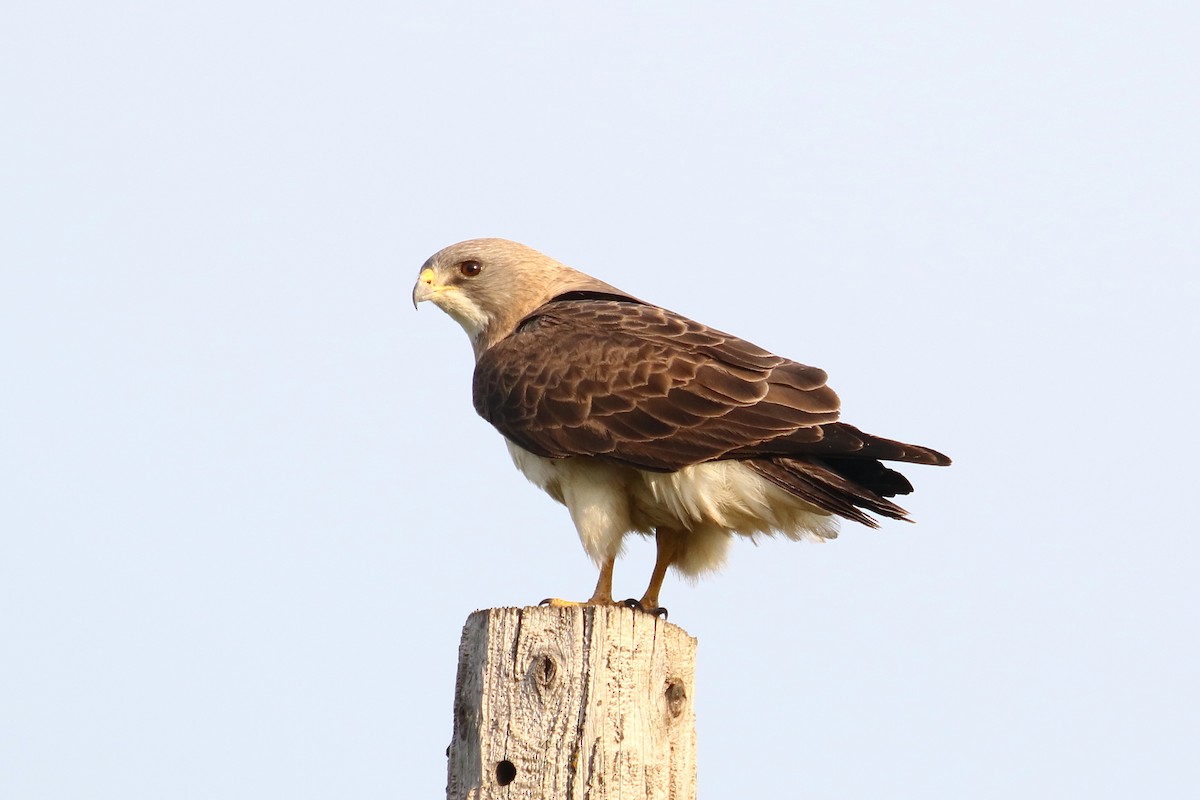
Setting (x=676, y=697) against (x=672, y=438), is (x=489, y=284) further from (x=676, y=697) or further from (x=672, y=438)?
(x=676, y=697)

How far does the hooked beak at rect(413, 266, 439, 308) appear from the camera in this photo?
8.20 meters

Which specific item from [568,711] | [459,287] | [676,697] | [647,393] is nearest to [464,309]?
Answer: [459,287]

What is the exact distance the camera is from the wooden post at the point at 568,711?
442 centimetres

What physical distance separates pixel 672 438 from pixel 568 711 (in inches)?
86.4

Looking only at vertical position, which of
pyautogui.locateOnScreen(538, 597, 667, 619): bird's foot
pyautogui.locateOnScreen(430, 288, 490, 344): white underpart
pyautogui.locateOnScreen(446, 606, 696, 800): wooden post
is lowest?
pyautogui.locateOnScreen(446, 606, 696, 800): wooden post

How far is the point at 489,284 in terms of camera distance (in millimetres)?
8180

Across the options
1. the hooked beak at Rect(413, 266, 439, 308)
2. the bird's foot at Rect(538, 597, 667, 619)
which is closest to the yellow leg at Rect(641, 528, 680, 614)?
the bird's foot at Rect(538, 597, 667, 619)

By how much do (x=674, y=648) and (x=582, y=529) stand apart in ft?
6.33

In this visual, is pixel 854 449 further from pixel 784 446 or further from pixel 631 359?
pixel 631 359

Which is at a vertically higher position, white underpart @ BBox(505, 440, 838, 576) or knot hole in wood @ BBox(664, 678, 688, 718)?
white underpart @ BBox(505, 440, 838, 576)

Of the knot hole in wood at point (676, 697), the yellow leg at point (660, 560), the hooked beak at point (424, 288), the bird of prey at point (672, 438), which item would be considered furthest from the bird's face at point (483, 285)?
the knot hole in wood at point (676, 697)

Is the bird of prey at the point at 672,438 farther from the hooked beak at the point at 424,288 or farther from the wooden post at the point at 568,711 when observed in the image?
the wooden post at the point at 568,711

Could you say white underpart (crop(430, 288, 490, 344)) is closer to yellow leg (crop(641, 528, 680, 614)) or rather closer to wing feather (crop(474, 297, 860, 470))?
wing feather (crop(474, 297, 860, 470))

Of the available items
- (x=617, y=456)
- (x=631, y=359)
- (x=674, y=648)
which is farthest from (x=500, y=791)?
(x=631, y=359)
